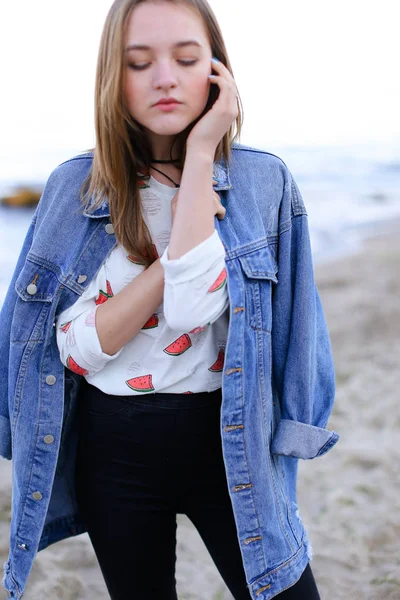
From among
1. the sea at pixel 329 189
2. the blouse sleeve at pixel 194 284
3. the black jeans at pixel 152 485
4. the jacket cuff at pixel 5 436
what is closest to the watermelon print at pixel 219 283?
the blouse sleeve at pixel 194 284

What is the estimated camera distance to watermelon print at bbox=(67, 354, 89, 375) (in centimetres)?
172

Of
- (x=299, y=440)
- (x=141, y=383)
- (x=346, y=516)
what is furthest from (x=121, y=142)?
(x=346, y=516)

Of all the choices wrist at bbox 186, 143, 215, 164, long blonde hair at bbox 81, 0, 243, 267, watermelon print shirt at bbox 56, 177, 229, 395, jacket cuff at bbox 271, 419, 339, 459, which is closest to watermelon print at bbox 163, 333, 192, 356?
watermelon print shirt at bbox 56, 177, 229, 395

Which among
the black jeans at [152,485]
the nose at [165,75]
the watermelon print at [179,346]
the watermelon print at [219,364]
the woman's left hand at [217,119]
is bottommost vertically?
the black jeans at [152,485]

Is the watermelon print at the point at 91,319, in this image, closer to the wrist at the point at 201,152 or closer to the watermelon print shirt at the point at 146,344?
the watermelon print shirt at the point at 146,344

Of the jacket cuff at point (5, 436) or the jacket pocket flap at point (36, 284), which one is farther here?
the jacket cuff at point (5, 436)

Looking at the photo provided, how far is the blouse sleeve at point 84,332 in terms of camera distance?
5.43ft

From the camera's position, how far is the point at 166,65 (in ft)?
5.15

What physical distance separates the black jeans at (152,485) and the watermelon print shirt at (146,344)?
0.16ft

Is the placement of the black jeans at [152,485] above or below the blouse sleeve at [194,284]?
below

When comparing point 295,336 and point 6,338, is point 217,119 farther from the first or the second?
point 6,338

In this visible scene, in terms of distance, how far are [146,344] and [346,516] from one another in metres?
2.15

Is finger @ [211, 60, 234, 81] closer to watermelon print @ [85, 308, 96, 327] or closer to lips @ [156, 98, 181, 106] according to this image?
lips @ [156, 98, 181, 106]

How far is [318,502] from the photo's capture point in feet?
11.6
